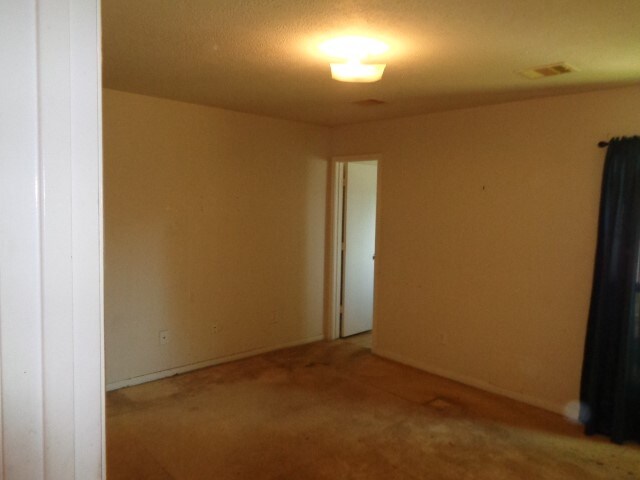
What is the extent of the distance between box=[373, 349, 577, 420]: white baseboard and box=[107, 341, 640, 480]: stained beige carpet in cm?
8

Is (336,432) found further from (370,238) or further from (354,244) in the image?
(370,238)

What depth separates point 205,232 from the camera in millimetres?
4379

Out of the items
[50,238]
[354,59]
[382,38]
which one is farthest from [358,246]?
[50,238]

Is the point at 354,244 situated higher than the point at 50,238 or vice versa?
the point at 50,238

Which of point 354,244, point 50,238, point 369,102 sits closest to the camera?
point 50,238

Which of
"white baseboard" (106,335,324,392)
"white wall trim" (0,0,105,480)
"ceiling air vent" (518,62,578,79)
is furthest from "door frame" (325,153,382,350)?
"white wall trim" (0,0,105,480)

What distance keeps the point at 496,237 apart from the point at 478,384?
1.30 meters

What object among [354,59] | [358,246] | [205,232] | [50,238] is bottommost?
[358,246]

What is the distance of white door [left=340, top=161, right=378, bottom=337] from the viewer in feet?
18.1

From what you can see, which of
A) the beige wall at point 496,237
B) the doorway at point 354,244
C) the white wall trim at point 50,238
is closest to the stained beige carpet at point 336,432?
the beige wall at point 496,237

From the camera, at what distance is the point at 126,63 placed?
298 centimetres

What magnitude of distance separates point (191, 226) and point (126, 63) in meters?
1.62

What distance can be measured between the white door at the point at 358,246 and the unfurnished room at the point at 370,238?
0.11ft

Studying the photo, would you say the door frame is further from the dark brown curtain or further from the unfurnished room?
the dark brown curtain
